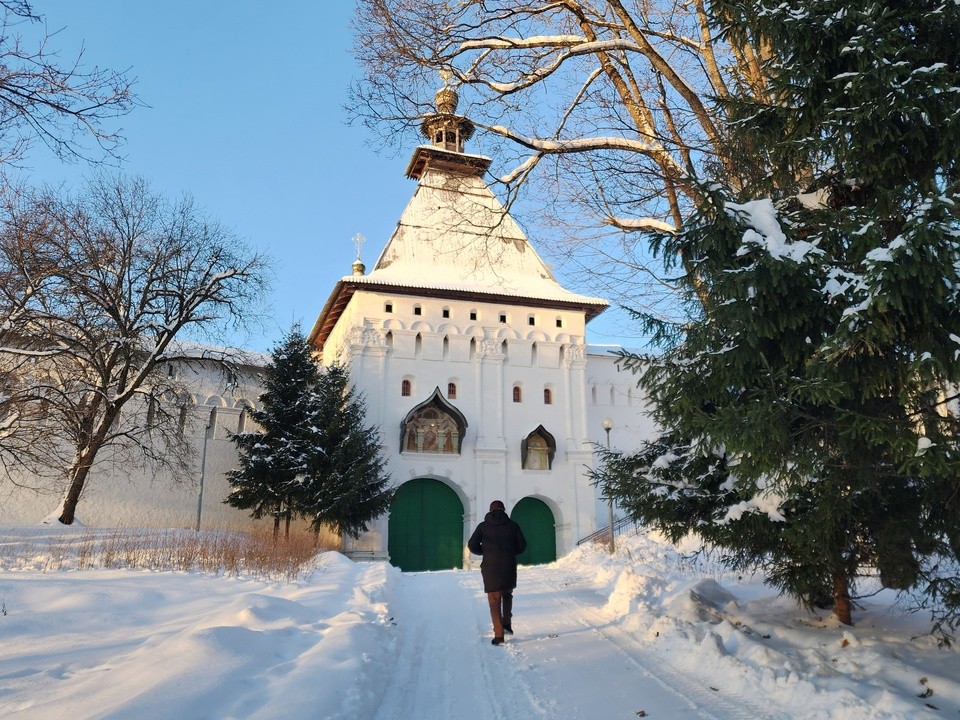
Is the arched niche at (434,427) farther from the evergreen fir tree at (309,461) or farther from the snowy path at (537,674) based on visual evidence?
the snowy path at (537,674)

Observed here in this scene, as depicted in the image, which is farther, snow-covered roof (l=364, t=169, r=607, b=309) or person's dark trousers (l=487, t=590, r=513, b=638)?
snow-covered roof (l=364, t=169, r=607, b=309)

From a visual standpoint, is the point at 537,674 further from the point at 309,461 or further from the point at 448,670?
the point at 309,461

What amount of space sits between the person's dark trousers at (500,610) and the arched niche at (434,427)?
1687cm

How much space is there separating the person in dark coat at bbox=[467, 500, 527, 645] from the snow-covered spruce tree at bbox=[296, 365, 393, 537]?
1331 centimetres

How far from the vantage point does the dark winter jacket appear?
7406mm

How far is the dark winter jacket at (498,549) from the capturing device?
7406mm

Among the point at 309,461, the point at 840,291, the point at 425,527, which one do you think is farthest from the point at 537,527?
the point at 840,291

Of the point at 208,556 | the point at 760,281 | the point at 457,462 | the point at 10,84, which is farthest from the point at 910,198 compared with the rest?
the point at 457,462

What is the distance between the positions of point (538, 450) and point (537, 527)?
2527 millimetres

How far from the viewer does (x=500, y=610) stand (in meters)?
7.14

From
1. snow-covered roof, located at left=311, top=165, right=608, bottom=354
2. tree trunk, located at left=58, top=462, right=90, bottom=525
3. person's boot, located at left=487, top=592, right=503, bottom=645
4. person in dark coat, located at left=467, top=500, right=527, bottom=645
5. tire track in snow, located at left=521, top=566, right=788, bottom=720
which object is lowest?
tire track in snow, located at left=521, top=566, right=788, bottom=720

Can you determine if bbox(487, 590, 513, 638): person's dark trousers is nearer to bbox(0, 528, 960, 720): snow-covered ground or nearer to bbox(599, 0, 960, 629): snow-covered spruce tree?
bbox(0, 528, 960, 720): snow-covered ground

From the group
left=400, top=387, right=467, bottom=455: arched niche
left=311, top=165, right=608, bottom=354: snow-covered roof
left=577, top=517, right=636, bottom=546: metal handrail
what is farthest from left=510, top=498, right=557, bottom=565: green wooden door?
left=311, top=165, right=608, bottom=354: snow-covered roof

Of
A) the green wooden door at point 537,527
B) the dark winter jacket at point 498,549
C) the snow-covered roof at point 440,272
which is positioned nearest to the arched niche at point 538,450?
the green wooden door at point 537,527
